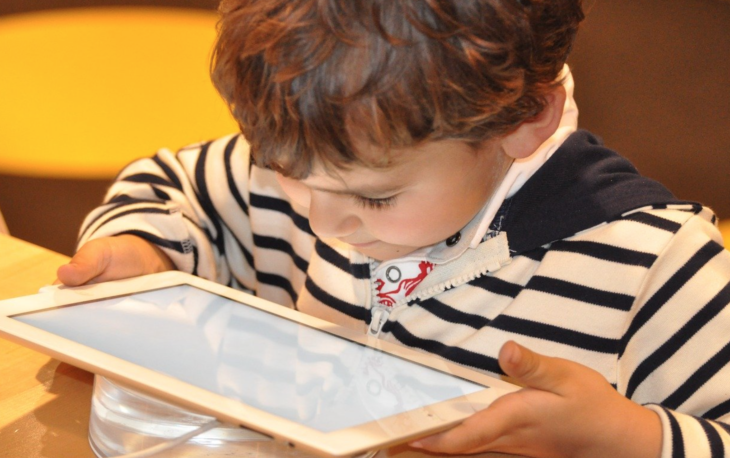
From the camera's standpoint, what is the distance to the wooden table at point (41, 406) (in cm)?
51

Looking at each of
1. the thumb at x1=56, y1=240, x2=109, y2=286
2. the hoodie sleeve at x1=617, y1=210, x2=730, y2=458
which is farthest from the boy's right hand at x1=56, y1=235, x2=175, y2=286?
the hoodie sleeve at x1=617, y1=210, x2=730, y2=458

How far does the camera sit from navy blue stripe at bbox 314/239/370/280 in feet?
2.41

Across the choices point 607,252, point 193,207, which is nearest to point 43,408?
point 193,207

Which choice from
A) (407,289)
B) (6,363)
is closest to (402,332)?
(407,289)

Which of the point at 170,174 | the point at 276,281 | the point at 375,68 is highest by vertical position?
the point at 375,68

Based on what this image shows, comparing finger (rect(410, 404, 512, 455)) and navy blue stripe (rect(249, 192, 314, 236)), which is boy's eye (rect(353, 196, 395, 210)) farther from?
navy blue stripe (rect(249, 192, 314, 236))

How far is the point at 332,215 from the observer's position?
582 mm

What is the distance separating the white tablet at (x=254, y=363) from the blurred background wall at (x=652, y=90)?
0.62 meters

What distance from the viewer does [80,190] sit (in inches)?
47.2

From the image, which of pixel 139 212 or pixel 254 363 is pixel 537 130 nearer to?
pixel 254 363

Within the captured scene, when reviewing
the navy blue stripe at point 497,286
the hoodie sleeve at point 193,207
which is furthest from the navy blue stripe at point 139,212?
the navy blue stripe at point 497,286

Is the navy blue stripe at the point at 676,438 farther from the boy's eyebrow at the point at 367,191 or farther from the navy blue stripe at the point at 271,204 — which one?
the navy blue stripe at the point at 271,204

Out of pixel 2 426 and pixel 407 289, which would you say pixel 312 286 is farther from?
pixel 2 426

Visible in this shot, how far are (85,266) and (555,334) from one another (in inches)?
15.1
